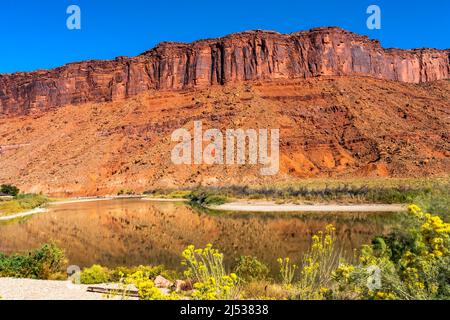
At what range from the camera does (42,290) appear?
32.9 ft

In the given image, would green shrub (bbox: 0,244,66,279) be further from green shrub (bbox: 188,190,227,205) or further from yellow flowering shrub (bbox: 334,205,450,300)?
green shrub (bbox: 188,190,227,205)

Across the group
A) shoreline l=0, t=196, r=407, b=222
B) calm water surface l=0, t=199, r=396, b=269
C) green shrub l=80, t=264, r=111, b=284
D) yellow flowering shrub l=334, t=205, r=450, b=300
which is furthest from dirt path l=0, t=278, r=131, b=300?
shoreline l=0, t=196, r=407, b=222

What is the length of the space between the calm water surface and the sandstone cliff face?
6498 centimetres

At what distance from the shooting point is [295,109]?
82.1 meters

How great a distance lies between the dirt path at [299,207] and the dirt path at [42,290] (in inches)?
939

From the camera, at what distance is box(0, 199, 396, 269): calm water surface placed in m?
16.5

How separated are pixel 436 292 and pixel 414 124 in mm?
79480

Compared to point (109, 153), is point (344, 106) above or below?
above
